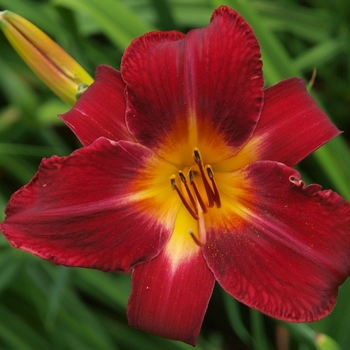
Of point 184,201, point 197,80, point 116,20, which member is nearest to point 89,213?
point 184,201

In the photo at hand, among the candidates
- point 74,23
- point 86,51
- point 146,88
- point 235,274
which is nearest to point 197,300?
point 235,274

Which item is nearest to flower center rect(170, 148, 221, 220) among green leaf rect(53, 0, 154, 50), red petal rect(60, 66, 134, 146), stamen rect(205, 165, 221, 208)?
stamen rect(205, 165, 221, 208)

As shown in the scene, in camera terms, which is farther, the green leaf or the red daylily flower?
the green leaf

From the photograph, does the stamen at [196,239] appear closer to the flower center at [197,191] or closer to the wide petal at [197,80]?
the flower center at [197,191]

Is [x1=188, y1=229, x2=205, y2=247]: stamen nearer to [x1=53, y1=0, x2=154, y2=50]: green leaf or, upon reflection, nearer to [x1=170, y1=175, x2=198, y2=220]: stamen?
[x1=170, y1=175, x2=198, y2=220]: stamen

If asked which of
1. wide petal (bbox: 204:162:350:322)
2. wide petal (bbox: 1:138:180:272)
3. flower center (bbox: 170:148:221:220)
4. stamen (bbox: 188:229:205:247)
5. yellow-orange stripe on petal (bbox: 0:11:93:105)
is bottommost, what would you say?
wide petal (bbox: 204:162:350:322)

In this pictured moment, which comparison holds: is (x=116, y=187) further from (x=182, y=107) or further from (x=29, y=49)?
(x=29, y=49)

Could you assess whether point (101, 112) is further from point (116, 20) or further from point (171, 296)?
point (116, 20)
